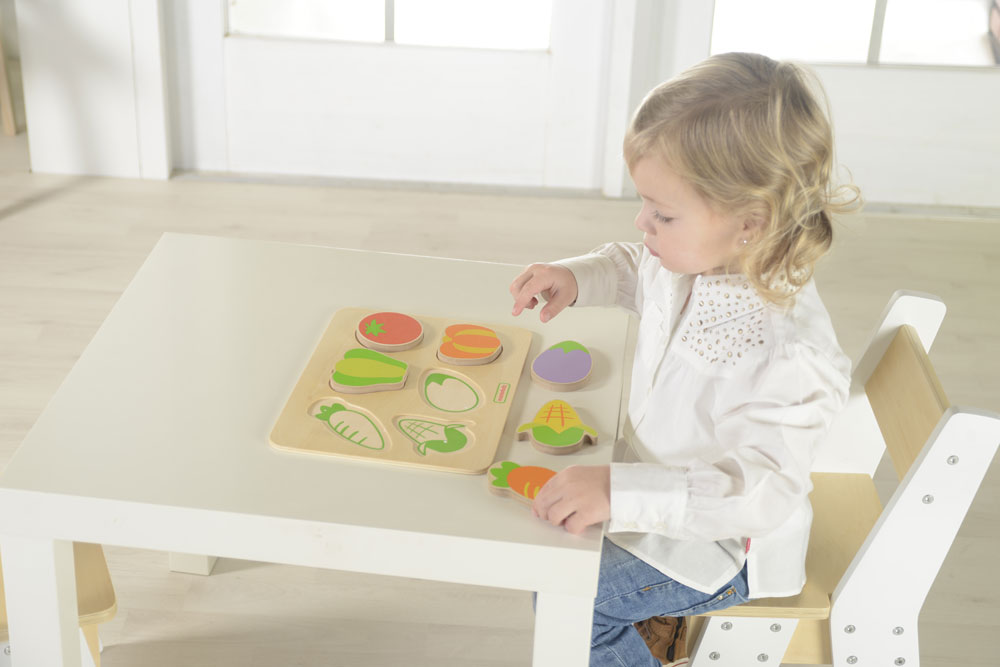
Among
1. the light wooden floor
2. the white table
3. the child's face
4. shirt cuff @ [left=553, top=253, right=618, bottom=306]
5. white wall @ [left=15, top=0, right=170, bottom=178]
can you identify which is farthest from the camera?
white wall @ [left=15, top=0, right=170, bottom=178]

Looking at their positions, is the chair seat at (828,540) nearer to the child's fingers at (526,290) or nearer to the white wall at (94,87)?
the child's fingers at (526,290)

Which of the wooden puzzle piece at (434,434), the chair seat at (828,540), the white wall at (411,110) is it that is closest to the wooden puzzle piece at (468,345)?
the wooden puzzle piece at (434,434)

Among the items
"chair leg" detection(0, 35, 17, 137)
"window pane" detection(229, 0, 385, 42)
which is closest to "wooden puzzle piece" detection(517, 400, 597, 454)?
"window pane" detection(229, 0, 385, 42)

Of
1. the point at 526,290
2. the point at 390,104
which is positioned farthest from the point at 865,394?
the point at 390,104

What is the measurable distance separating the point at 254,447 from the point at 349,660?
617 mm

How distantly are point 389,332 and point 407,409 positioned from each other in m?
0.13

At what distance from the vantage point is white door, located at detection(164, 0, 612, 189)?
279 centimetres

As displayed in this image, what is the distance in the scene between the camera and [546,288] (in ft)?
4.12

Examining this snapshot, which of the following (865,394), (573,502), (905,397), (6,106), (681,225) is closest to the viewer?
(573,502)

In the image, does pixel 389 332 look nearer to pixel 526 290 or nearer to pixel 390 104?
pixel 526 290

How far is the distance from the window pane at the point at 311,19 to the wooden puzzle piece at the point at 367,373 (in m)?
1.82

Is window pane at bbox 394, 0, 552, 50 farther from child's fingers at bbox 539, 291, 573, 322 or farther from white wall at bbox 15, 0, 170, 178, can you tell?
child's fingers at bbox 539, 291, 573, 322

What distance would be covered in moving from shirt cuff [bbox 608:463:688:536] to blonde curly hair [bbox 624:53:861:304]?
0.66ft

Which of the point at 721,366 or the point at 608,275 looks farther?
the point at 608,275
